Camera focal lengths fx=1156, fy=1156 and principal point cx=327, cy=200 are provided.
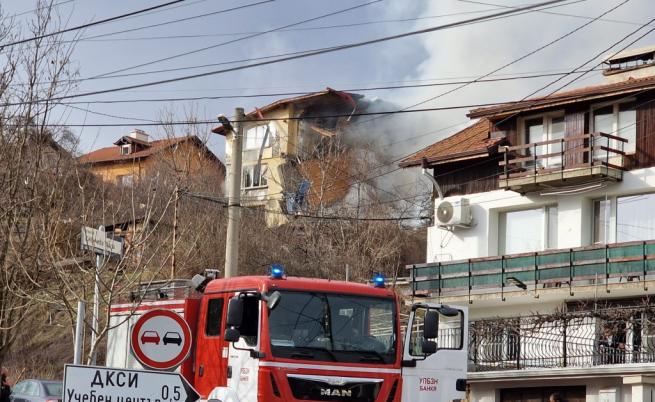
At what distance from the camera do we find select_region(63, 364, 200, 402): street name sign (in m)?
11.1

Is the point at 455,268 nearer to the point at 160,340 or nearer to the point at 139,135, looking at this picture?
the point at 160,340

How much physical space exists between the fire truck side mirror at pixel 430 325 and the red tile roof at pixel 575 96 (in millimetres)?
15797

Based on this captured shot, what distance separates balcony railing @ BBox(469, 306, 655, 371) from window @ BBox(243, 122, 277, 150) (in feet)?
138

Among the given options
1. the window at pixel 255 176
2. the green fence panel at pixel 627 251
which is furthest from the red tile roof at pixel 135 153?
the green fence panel at pixel 627 251

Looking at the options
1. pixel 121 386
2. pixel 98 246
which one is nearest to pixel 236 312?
pixel 121 386

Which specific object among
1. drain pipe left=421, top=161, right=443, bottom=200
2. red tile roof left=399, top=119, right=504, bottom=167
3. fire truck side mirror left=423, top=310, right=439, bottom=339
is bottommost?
fire truck side mirror left=423, top=310, right=439, bottom=339

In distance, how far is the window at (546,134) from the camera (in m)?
34.7

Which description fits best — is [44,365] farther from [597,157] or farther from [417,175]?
[417,175]

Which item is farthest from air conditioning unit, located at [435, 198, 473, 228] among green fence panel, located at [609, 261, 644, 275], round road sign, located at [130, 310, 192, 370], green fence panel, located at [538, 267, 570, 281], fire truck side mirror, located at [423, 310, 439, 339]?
round road sign, located at [130, 310, 192, 370]

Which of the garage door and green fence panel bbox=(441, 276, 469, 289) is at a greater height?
green fence panel bbox=(441, 276, 469, 289)

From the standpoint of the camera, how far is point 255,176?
67.9m

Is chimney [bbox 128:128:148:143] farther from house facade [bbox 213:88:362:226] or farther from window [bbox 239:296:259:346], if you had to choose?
window [bbox 239:296:259:346]

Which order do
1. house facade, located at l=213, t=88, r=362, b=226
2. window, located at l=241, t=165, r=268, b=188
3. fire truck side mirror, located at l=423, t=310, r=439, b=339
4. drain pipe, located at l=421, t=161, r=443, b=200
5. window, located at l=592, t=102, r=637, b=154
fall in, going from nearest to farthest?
fire truck side mirror, located at l=423, t=310, r=439, b=339, window, located at l=592, t=102, r=637, b=154, drain pipe, located at l=421, t=161, r=443, b=200, house facade, located at l=213, t=88, r=362, b=226, window, located at l=241, t=165, r=268, b=188

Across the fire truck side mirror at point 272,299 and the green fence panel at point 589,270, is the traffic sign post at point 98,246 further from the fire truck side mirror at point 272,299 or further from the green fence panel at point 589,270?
the green fence panel at point 589,270
